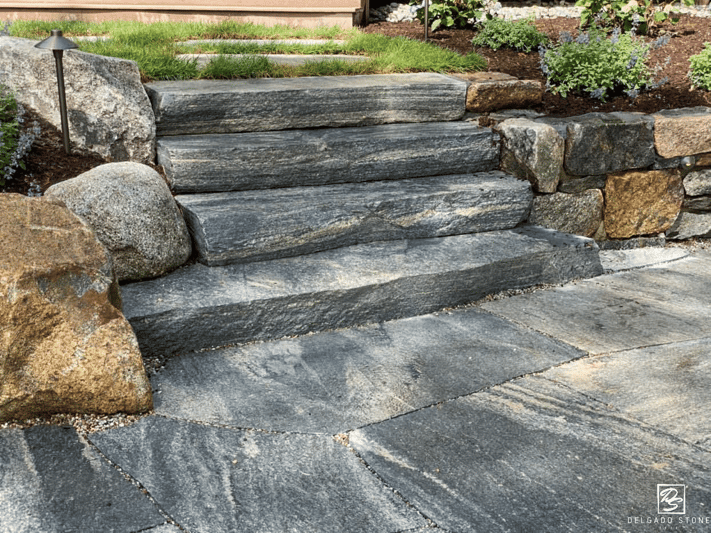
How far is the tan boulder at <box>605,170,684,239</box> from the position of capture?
4516 mm

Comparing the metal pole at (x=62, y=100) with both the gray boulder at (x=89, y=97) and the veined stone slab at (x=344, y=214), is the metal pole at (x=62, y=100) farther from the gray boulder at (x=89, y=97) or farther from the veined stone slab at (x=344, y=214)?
the veined stone slab at (x=344, y=214)

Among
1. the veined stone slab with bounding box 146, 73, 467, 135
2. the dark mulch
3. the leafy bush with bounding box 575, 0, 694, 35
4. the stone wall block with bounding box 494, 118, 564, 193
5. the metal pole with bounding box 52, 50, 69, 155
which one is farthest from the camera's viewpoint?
the leafy bush with bounding box 575, 0, 694, 35

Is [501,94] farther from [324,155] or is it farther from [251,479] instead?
[251,479]

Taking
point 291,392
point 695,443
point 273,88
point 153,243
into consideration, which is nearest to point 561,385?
point 695,443

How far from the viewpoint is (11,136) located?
11.6 ft

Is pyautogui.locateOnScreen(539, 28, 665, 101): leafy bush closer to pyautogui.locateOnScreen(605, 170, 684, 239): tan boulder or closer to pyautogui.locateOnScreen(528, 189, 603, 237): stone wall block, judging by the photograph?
pyautogui.locateOnScreen(605, 170, 684, 239): tan boulder

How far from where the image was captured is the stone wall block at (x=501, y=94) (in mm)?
4562

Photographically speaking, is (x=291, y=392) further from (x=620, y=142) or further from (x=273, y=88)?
(x=620, y=142)

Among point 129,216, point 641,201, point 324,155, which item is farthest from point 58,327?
point 641,201

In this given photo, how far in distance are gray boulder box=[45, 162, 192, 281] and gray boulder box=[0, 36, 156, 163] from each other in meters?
0.56

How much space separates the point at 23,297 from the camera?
238cm

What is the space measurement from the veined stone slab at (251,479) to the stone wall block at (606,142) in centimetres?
263

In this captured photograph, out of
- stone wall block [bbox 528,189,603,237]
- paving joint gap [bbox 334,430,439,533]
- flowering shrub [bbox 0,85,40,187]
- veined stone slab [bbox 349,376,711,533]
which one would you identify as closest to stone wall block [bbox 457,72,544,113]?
stone wall block [bbox 528,189,603,237]

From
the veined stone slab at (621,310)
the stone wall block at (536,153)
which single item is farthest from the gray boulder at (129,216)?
the stone wall block at (536,153)
